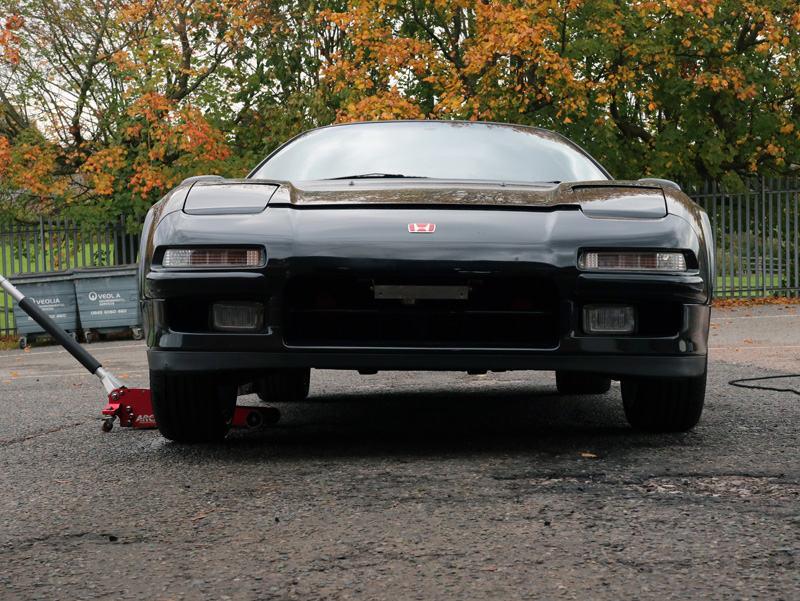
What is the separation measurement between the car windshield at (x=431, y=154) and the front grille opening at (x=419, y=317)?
38.3 inches

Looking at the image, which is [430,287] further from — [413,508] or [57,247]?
[57,247]

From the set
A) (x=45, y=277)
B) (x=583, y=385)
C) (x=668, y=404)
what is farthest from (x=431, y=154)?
(x=45, y=277)

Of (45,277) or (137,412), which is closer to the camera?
(137,412)

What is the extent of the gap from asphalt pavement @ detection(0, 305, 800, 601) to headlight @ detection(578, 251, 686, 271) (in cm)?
70

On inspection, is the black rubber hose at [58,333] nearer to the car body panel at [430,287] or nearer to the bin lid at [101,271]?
the car body panel at [430,287]

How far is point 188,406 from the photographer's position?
162 inches

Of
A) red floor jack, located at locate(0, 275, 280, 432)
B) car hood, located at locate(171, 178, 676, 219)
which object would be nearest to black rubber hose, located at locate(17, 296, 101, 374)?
red floor jack, located at locate(0, 275, 280, 432)

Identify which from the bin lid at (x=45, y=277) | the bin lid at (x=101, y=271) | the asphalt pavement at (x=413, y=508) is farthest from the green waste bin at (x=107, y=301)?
Result: the asphalt pavement at (x=413, y=508)

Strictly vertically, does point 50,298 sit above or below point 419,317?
below

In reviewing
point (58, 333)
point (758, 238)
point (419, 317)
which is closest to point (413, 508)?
point (419, 317)

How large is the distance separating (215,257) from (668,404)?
1922 mm

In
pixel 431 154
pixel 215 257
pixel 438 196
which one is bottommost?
pixel 215 257

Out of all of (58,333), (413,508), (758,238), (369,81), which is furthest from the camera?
(758,238)

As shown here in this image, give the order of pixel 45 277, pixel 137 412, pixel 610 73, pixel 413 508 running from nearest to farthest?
pixel 413 508, pixel 137 412, pixel 45 277, pixel 610 73
